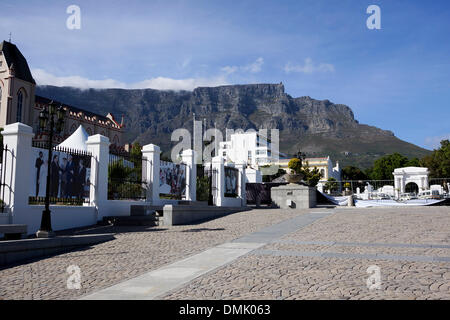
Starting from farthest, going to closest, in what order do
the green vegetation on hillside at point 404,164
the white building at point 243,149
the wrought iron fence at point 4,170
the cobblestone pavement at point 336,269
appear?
the white building at point 243,149, the green vegetation on hillside at point 404,164, the wrought iron fence at point 4,170, the cobblestone pavement at point 336,269

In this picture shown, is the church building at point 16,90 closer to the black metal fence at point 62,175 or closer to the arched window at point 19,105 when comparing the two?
the arched window at point 19,105

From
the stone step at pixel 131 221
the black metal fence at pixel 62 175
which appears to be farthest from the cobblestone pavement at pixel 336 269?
the black metal fence at pixel 62 175

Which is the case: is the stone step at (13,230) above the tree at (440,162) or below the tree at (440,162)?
below

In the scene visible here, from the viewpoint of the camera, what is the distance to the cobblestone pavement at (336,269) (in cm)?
533

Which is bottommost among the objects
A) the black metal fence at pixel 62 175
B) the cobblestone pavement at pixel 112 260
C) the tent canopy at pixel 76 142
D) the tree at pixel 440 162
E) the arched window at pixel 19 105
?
the cobblestone pavement at pixel 112 260

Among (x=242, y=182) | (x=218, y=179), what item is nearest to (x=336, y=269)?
(x=218, y=179)

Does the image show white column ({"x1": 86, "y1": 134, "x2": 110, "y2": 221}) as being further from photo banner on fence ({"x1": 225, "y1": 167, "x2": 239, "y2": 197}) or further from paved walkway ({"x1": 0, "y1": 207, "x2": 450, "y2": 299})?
photo banner on fence ({"x1": 225, "y1": 167, "x2": 239, "y2": 197})

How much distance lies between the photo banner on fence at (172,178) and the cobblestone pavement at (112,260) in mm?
5183

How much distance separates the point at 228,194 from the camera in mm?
24891

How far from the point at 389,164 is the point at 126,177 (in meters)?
92.4

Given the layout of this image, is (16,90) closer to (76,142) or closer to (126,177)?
(76,142)

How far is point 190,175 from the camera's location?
20891mm
